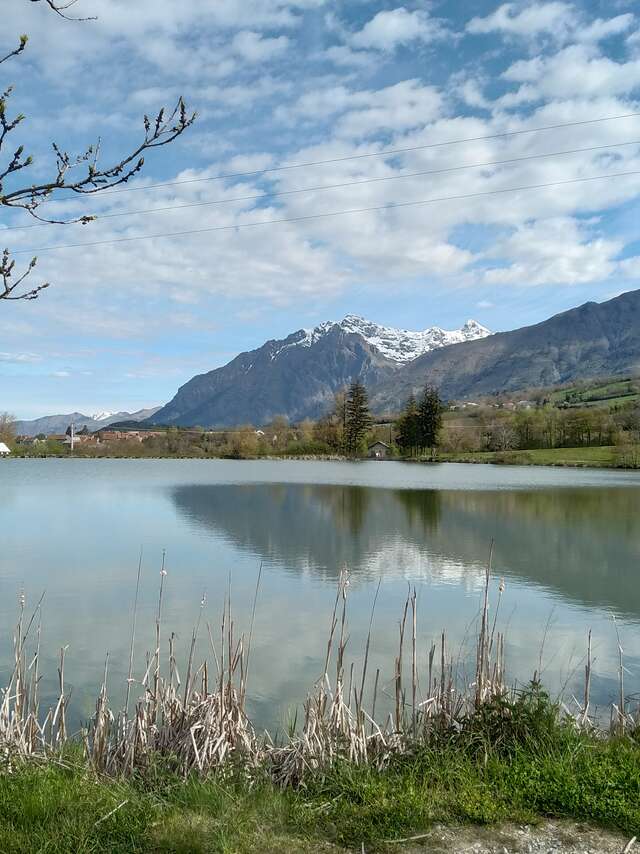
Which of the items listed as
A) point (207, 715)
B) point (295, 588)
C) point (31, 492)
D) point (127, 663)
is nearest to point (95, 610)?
point (127, 663)

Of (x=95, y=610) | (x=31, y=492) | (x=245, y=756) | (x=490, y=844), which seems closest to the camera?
(x=490, y=844)

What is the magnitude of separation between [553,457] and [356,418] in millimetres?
31362

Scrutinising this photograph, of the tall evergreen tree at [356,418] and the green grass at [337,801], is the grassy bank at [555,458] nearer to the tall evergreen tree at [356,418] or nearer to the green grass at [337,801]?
the tall evergreen tree at [356,418]

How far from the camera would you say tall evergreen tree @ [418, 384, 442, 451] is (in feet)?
346

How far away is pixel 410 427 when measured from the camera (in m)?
110

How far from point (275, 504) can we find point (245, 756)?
2916cm

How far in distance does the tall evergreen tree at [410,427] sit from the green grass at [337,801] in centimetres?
10347

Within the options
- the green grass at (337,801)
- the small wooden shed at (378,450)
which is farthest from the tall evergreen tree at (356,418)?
the green grass at (337,801)

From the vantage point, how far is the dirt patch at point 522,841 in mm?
4156

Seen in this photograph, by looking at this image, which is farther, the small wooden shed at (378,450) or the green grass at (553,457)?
the small wooden shed at (378,450)

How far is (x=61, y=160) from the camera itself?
3.96 metres

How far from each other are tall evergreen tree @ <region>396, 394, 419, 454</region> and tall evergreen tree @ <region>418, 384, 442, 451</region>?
815 mm

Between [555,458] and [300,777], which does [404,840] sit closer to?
[300,777]

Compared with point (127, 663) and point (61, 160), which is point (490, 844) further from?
point (127, 663)
